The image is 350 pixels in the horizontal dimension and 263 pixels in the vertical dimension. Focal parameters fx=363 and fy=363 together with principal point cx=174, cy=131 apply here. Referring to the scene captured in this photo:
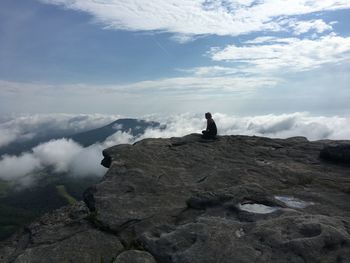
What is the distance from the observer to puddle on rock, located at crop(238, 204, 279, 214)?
59.1 feet

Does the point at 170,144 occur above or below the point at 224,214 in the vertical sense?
above

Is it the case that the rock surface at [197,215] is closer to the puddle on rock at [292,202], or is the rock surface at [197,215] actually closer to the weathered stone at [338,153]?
the puddle on rock at [292,202]

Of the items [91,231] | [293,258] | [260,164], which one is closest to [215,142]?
[260,164]

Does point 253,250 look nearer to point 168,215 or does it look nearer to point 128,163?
point 168,215

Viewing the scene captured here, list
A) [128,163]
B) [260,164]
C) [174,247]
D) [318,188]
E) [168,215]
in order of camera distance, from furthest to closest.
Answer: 1. [260,164]
2. [128,163]
3. [318,188]
4. [168,215]
5. [174,247]

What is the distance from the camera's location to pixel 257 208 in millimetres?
18453

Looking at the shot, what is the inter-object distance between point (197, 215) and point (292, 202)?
5.40 m

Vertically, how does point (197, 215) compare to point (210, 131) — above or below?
below

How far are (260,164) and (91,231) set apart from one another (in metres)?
15.3

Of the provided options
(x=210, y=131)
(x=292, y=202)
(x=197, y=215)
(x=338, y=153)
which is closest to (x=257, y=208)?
(x=292, y=202)

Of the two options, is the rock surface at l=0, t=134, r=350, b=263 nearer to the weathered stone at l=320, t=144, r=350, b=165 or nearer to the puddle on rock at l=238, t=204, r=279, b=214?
the puddle on rock at l=238, t=204, r=279, b=214

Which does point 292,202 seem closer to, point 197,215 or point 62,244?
point 197,215

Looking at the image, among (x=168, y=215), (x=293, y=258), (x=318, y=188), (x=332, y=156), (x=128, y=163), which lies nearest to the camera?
(x=293, y=258)

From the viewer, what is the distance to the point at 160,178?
24.5 meters
